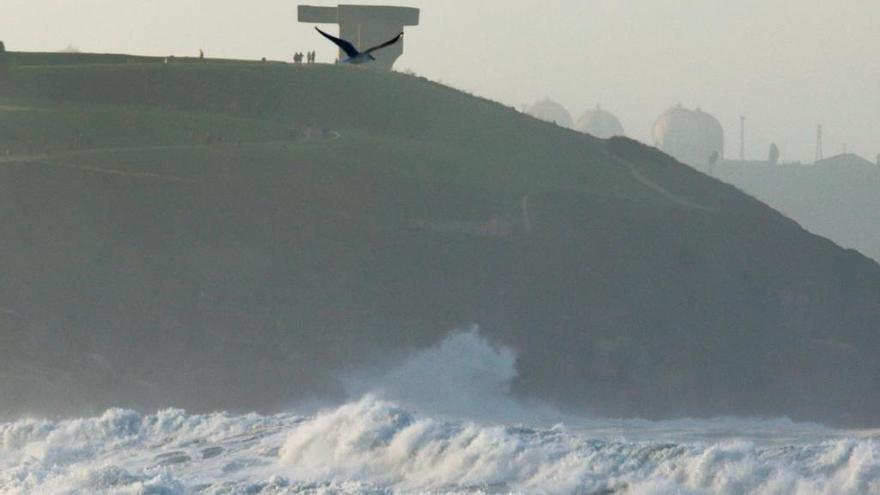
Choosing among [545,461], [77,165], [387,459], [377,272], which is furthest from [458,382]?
[545,461]

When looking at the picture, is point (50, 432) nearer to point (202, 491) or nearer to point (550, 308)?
point (202, 491)

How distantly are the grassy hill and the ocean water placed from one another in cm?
3578

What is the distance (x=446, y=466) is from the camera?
73.3m

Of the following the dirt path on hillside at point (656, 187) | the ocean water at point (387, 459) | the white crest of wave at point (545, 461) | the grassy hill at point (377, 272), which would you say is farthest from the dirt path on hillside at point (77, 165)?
the white crest of wave at point (545, 461)

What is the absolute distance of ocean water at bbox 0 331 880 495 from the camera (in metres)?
67.0

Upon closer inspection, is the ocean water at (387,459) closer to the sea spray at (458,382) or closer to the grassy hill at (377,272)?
the sea spray at (458,382)

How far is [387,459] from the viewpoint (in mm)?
75188

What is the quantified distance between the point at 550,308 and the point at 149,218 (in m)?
24.1

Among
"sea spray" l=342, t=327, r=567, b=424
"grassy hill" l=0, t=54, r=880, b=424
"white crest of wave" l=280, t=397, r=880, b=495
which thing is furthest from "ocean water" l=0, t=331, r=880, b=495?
"grassy hill" l=0, t=54, r=880, b=424

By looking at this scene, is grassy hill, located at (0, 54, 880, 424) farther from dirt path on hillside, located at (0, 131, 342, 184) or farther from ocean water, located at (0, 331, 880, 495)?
ocean water, located at (0, 331, 880, 495)

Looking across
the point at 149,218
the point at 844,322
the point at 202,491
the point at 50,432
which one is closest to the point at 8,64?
the point at 149,218

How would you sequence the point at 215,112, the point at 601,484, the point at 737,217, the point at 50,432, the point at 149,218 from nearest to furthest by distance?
the point at 601,484 → the point at 50,432 → the point at 149,218 → the point at 737,217 → the point at 215,112

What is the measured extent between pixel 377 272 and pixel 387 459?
221 ft

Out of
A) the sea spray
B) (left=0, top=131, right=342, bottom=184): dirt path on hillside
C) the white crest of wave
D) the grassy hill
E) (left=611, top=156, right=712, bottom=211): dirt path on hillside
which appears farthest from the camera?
(left=611, top=156, right=712, bottom=211): dirt path on hillside
